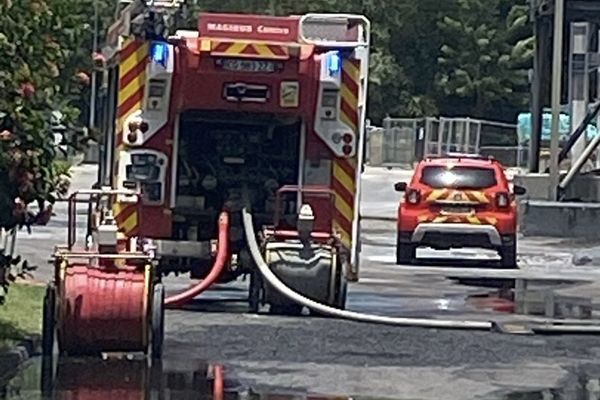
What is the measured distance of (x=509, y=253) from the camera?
25359 millimetres

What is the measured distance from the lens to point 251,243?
16.1 metres

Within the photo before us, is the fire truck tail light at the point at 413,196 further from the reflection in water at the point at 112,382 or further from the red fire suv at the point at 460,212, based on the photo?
the reflection in water at the point at 112,382

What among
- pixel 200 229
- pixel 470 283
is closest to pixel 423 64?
pixel 470 283

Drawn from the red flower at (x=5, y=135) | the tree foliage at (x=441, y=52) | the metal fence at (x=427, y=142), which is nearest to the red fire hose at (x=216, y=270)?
the red flower at (x=5, y=135)

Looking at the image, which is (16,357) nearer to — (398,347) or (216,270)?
(216,270)

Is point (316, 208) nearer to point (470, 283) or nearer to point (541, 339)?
point (541, 339)

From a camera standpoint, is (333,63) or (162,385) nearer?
(162,385)

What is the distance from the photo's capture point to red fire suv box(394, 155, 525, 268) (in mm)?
25250

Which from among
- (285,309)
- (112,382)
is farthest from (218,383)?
(285,309)

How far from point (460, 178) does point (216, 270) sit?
10606mm

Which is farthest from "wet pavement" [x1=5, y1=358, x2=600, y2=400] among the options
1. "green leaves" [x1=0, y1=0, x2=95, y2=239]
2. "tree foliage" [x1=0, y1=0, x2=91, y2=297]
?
"green leaves" [x1=0, y1=0, x2=95, y2=239]

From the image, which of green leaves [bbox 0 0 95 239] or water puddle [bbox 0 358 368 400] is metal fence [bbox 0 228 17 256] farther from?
water puddle [bbox 0 358 368 400]

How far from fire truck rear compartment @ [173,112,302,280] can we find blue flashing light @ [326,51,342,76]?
0.77 metres

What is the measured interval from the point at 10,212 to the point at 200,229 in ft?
16.4
